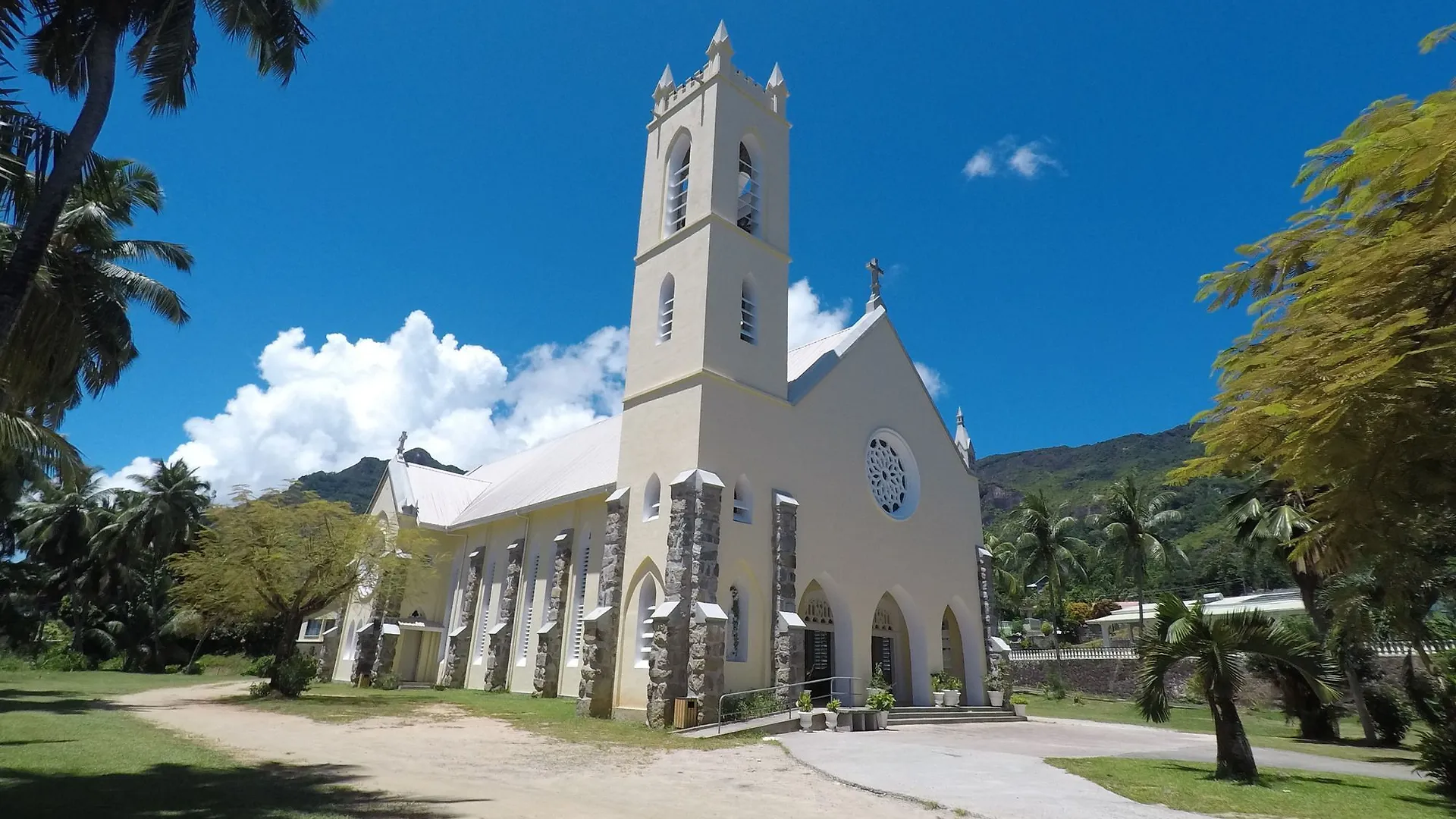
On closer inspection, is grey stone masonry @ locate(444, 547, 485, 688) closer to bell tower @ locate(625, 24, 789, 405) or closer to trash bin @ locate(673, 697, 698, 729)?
bell tower @ locate(625, 24, 789, 405)

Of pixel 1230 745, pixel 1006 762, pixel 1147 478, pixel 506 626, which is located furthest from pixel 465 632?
pixel 1147 478

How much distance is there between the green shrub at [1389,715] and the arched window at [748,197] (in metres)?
19.1

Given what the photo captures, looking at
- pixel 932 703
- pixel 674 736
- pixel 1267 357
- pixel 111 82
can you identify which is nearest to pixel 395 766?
pixel 674 736

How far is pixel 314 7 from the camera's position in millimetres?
12680

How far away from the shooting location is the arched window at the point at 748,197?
80.3 ft

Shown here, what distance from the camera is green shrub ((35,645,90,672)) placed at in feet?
121

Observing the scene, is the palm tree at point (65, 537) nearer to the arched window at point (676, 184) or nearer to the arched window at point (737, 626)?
the arched window at point (676, 184)

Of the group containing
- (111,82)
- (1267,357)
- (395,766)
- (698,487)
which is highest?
(111,82)

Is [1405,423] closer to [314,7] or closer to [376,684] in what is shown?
[314,7]

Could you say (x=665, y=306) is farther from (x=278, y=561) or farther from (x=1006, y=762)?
(x=1006, y=762)

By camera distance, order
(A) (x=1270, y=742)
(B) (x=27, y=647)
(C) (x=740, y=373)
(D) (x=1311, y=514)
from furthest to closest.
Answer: (B) (x=27, y=647) < (C) (x=740, y=373) < (A) (x=1270, y=742) < (D) (x=1311, y=514)

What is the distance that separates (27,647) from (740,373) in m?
42.7

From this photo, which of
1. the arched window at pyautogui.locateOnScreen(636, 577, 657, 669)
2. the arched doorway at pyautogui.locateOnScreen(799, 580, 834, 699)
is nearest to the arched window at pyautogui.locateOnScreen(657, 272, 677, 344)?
the arched window at pyautogui.locateOnScreen(636, 577, 657, 669)

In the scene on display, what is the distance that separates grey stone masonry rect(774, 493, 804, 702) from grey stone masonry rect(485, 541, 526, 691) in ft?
34.3
